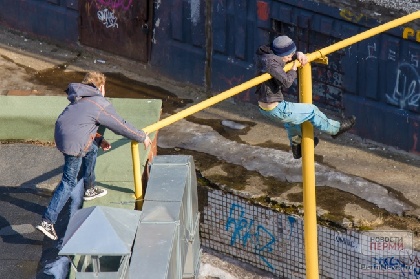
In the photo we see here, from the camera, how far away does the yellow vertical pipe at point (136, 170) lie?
11.1 metres

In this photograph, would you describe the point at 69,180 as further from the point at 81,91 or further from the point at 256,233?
the point at 256,233

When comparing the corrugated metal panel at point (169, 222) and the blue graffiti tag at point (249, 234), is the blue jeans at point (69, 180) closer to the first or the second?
the corrugated metal panel at point (169, 222)

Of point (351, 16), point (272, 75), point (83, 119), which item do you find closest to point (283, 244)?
point (351, 16)

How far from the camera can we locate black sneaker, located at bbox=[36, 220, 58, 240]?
1250 cm

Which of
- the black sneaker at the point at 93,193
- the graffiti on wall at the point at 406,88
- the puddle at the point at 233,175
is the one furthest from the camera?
the graffiti on wall at the point at 406,88

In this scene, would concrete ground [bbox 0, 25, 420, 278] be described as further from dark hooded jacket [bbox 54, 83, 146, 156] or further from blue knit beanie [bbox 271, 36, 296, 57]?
blue knit beanie [bbox 271, 36, 296, 57]

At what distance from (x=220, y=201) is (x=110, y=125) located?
3607 millimetres

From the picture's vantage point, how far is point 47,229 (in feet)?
41.1

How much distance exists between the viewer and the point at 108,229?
10406 mm

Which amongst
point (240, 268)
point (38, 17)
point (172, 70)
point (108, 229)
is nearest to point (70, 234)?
point (108, 229)

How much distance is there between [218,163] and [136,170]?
217 inches

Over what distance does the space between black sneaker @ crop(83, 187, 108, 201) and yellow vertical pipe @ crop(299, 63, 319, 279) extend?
2.51m

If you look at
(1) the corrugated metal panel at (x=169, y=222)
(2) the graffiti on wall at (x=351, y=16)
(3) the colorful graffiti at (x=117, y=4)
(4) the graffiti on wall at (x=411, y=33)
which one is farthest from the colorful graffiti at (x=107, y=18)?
(1) the corrugated metal panel at (x=169, y=222)

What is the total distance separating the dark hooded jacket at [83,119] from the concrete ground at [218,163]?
1384 mm
